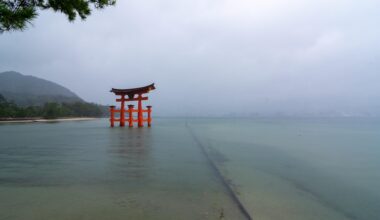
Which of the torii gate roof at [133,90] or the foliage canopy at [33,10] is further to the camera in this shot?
the torii gate roof at [133,90]

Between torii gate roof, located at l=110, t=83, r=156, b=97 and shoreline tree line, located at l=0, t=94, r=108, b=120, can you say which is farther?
shoreline tree line, located at l=0, t=94, r=108, b=120

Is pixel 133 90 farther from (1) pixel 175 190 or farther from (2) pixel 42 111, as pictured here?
(2) pixel 42 111

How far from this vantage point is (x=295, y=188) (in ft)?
14.2

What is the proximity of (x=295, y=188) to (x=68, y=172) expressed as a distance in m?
5.27

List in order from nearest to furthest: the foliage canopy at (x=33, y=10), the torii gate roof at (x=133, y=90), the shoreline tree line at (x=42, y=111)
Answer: the foliage canopy at (x=33, y=10)
the torii gate roof at (x=133, y=90)
the shoreline tree line at (x=42, y=111)

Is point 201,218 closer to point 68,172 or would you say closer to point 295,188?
point 295,188

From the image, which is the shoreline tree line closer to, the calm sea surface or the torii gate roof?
the torii gate roof

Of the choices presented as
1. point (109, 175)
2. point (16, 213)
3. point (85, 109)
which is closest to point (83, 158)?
point (109, 175)

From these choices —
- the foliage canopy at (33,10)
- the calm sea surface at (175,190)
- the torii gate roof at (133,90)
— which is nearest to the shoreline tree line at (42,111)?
the torii gate roof at (133,90)

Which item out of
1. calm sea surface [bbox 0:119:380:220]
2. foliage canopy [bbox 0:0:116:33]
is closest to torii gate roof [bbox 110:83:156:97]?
calm sea surface [bbox 0:119:380:220]


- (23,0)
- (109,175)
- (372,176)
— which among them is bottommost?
(372,176)

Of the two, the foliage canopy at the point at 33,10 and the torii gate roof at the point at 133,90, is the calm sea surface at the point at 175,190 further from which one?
the torii gate roof at the point at 133,90

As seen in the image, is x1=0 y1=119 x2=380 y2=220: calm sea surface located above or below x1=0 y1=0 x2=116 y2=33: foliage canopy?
below

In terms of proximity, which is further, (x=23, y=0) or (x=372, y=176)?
(x=372, y=176)
